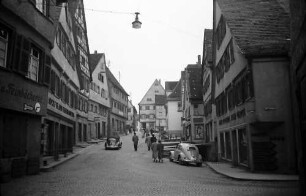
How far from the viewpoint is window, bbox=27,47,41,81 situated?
54.2 feet

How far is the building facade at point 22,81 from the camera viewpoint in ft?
45.5

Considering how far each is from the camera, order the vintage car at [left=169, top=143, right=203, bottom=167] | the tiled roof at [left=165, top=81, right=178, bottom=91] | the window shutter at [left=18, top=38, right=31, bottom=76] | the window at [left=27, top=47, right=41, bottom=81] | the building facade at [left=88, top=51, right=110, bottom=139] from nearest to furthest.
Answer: the window shutter at [left=18, top=38, right=31, bottom=76] → the window at [left=27, top=47, right=41, bottom=81] → the vintage car at [left=169, top=143, right=203, bottom=167] → the building facade at [left=88, top=51, right=110, bottom=139] → the tiled roof at [left=165, top=81, right=178, bottom=91]

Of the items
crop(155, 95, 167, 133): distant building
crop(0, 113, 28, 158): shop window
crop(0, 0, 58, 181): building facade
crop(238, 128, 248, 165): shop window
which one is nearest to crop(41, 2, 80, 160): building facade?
crop(0, 0, 58, 181): building facade

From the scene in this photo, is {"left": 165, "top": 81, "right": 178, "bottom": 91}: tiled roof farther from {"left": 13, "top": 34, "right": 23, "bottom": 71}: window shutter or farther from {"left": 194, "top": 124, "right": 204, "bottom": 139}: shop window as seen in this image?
{"left": 13, "top": 34, "right": 23, "bottom": 71}: window shutter

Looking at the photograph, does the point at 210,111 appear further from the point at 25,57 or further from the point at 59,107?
the point at 25,57

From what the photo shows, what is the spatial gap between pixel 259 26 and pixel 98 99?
32.1 metres

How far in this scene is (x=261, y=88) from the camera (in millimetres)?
17297

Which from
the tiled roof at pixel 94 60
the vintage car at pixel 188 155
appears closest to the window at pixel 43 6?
the vintage car at pixel 188 155

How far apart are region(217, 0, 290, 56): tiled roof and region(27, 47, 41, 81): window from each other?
35.7 ft

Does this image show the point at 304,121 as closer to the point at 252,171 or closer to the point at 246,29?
→ the point at 252,171

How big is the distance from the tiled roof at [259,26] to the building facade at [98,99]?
26.9 m

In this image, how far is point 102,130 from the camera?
5162 cm

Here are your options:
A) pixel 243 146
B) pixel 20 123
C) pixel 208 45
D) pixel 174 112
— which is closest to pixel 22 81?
pixel 20 123

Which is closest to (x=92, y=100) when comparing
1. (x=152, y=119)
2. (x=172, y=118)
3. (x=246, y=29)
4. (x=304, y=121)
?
(x=172, y=118)
